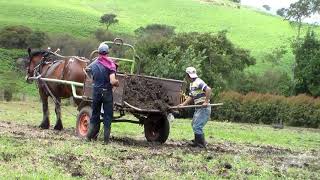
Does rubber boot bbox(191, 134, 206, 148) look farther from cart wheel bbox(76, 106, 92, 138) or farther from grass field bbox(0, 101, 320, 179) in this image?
cart wheel bbox(76, 106, 92, 138)

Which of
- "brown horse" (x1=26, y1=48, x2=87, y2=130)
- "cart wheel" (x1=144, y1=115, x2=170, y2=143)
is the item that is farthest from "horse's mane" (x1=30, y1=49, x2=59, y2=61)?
"cart wheel" (x1=144, y1=115, x2=170, y2=143)

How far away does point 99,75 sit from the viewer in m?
12.3

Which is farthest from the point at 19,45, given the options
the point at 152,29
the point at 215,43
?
the point at 215,43

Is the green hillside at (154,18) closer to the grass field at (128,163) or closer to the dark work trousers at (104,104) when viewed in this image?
the dark work trousers at (104,104)

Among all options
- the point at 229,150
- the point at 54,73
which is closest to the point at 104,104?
the point at 229,150

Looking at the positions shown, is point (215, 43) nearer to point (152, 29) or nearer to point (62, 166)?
point (152, 29)

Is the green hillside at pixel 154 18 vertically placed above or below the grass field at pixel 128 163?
above

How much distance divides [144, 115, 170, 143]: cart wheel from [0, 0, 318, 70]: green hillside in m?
49.4

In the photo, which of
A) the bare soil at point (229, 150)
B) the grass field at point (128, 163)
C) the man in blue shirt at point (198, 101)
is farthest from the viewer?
the man in blue shirt at point (198, 101)

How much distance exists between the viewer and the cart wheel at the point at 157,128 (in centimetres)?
1380

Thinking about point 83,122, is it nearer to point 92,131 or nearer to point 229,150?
point 92,131

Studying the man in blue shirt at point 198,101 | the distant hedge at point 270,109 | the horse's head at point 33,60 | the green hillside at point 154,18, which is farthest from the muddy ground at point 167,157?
the green hillside at point 154,18

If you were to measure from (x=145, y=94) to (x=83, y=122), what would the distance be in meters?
1.89

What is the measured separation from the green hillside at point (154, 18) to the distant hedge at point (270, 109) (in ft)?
81.3
